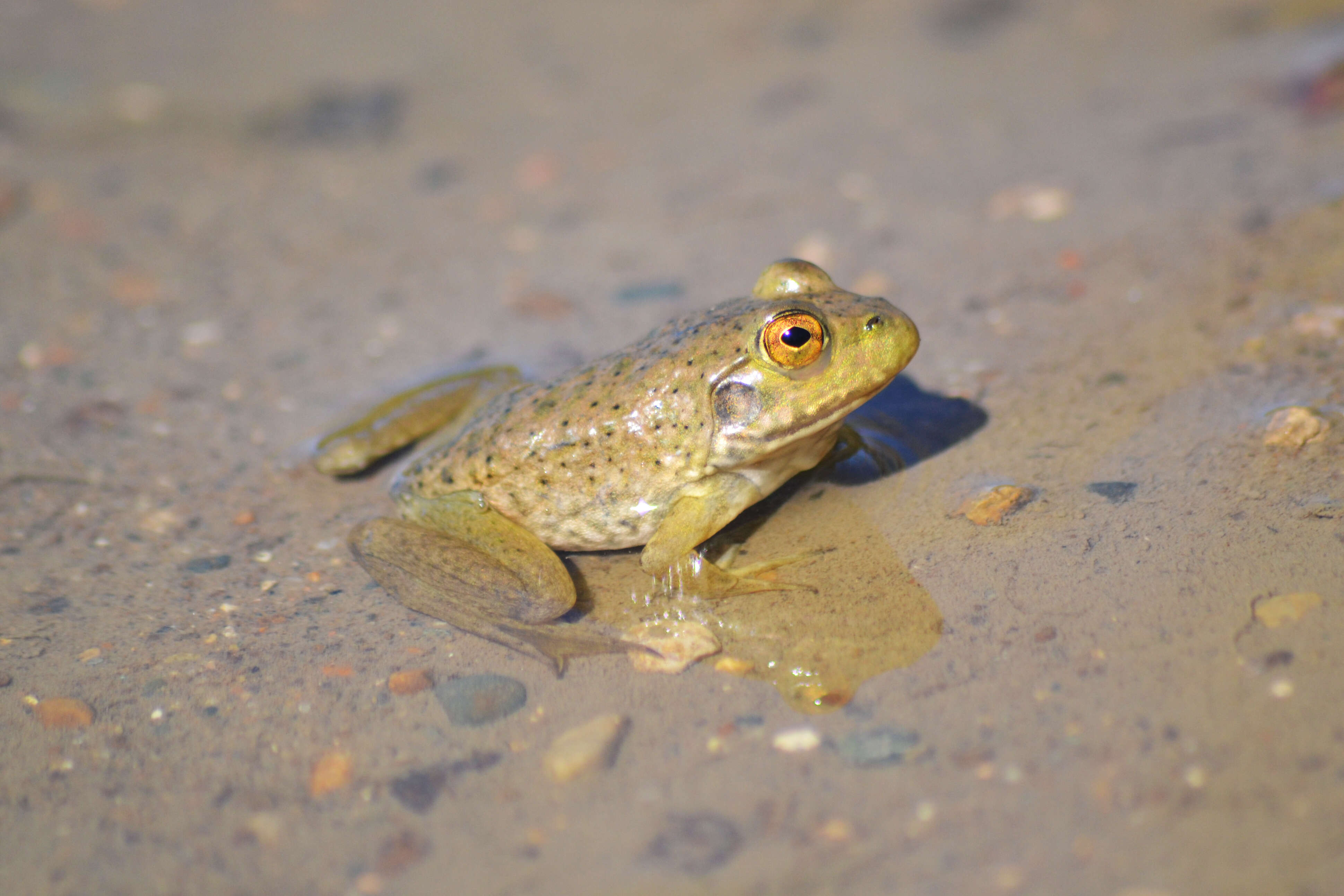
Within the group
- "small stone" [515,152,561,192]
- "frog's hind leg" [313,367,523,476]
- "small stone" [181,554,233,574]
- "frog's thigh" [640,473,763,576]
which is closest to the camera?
"frog's thigh" [640,473,763,576]

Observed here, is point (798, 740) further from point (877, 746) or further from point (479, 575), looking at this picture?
point (479, 575)

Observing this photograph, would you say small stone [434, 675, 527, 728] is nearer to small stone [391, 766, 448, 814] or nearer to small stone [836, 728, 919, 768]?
small stone [391, 766, 448, 814]

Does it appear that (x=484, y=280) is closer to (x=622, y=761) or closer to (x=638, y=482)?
(x=638, y=482)

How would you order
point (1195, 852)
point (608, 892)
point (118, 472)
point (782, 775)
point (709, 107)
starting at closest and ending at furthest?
point (1195, 852) < point (608, 892) < point (782, 775) < point (118, 472) < point (709, 107)

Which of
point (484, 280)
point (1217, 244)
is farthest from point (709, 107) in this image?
point (1217, 244)

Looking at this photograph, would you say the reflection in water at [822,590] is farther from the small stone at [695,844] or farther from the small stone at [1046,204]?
the small stone at [1046,204]

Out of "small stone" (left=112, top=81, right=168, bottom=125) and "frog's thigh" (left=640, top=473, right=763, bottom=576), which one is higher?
"small stone" (left=112, top=81, right=168, bottom=125)

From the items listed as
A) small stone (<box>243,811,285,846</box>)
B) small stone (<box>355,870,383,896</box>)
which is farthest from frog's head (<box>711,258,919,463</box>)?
small stone (<box>243,811,285,846</box>)

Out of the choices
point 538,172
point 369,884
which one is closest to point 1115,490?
point 369,884
